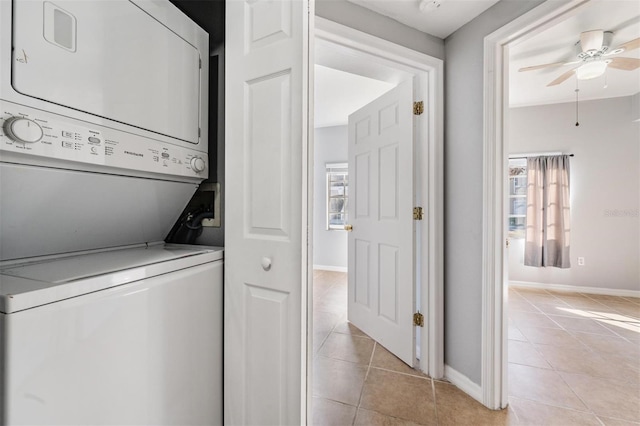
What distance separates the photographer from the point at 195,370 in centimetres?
101

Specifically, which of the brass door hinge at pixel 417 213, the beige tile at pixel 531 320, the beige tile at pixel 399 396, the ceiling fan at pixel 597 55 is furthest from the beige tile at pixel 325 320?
the ceiling fan at pixel 597 55

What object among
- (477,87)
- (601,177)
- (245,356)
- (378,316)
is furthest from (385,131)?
(601,177)

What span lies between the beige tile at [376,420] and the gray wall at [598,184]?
150 inches

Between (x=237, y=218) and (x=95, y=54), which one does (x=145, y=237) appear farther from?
(x=95, y=54)

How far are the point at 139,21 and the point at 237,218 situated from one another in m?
0.75

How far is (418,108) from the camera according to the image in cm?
202

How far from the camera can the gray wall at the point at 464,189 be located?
1721 mm

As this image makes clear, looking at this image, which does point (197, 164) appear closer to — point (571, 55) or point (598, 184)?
point (571, 55)

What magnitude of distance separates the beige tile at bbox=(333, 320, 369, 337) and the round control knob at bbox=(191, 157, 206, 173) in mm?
2068

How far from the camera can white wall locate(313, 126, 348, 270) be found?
5.20 metres

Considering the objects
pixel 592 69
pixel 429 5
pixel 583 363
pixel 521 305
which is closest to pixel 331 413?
pixel 583 363

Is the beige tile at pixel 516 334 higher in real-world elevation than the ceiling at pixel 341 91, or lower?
lower

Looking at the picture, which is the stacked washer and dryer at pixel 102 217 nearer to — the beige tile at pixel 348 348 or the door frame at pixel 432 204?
the beige tile at pixel 348 348

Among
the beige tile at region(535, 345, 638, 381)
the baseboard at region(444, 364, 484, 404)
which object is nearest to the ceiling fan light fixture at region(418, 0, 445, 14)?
the baseboard at region(444, 364, 484, 404)
